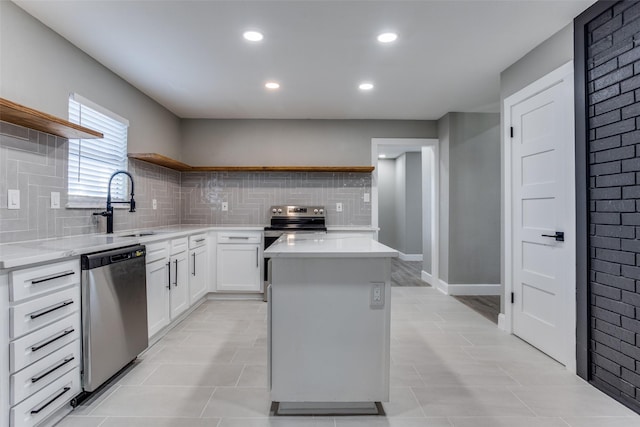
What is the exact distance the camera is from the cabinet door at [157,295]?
278 cm

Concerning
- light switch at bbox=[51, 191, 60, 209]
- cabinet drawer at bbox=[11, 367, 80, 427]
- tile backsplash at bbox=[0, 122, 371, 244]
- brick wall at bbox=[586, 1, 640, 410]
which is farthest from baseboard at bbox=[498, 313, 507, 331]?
light switch at bbox=[51, 191, 60, 209]

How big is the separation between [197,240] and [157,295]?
107 cm

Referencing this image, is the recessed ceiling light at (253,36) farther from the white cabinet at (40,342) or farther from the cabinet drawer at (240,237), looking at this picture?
the cabinet drawer at (240,237)

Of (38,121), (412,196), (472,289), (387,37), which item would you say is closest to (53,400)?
(38,121)

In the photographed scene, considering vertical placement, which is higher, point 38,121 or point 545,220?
point 38,121

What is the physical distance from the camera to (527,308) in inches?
116

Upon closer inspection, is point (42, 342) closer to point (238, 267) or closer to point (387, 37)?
point (238, 267)

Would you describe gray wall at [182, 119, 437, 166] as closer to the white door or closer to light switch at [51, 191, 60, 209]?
the white door

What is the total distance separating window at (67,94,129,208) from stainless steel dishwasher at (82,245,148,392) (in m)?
0.81

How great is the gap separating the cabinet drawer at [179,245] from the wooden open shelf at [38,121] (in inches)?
45.7

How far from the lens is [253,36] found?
260 centimetres

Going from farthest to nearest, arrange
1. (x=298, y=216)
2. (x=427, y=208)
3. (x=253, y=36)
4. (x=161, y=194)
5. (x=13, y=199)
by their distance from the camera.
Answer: (x=427, y=208), (x=298, y=216), (x=161, y=194), (x=253, y=36), (x=13, y=199)

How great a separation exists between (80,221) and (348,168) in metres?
2.99

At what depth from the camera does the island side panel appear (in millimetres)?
1888
